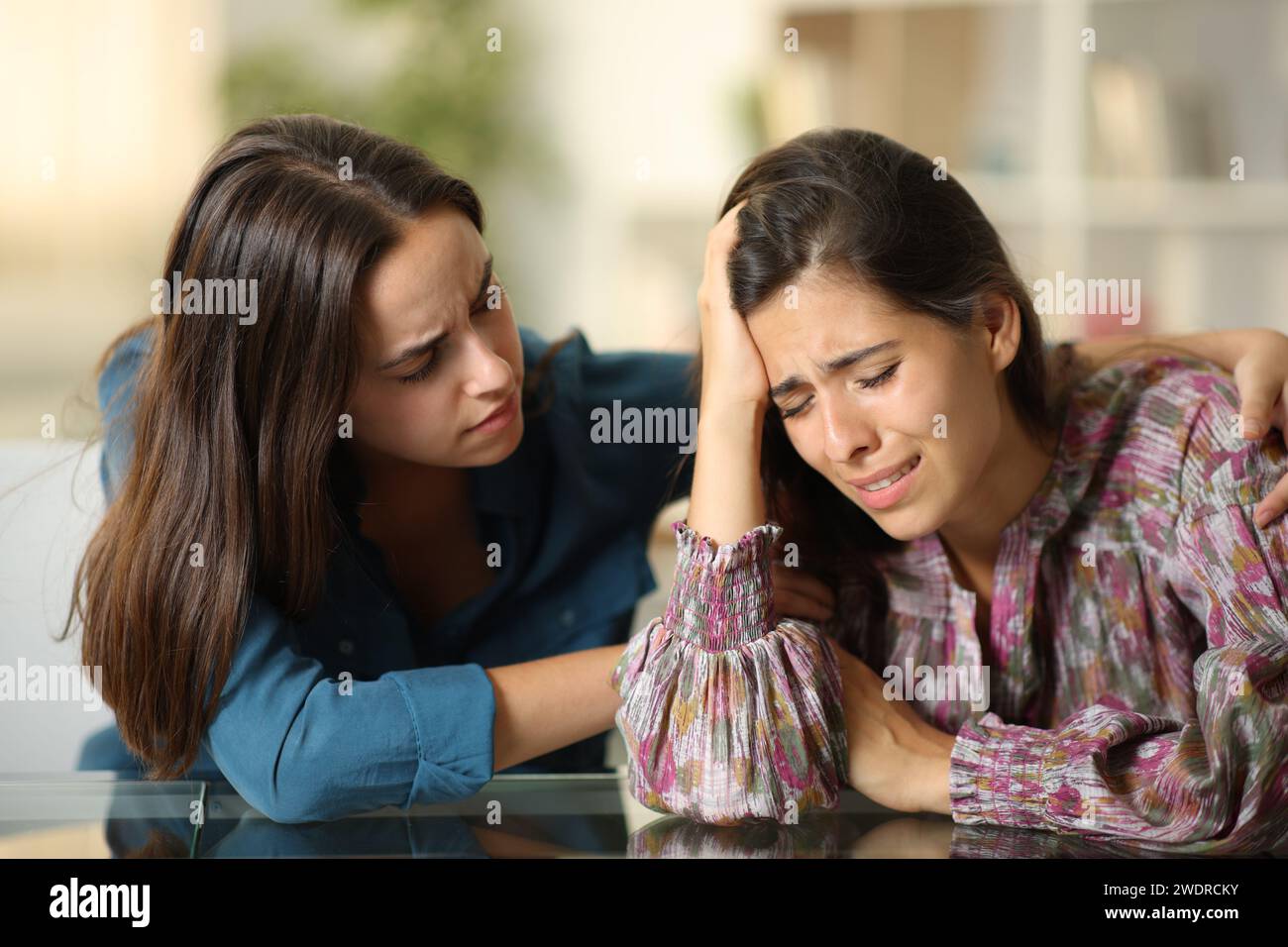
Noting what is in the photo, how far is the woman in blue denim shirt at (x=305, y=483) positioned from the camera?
0.99 meters

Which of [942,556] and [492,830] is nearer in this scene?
[492,830]

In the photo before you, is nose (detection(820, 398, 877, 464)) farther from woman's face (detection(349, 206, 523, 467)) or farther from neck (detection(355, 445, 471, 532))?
neck (detection(355, 445, 471, 532))

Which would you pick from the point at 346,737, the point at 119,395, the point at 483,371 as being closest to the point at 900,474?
the point at 483,371

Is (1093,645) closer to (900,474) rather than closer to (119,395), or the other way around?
(900,474)

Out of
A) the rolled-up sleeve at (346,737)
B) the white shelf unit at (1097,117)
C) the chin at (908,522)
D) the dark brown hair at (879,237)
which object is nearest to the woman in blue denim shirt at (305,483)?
the rolled-up sleeve at (346,737)

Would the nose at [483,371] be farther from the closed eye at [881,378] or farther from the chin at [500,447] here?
the closed eye at [881,378]

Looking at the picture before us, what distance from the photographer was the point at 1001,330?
42.3 inches

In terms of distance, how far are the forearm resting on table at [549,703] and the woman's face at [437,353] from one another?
212mm

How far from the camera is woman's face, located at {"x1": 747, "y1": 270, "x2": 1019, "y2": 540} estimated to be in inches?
39.3

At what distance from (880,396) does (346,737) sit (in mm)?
500

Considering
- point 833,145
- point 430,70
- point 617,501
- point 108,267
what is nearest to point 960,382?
point 833,145

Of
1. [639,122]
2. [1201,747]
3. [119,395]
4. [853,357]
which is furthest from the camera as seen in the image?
[639,122]

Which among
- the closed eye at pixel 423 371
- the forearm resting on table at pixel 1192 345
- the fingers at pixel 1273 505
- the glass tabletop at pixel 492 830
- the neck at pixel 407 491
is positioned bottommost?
the glass tabletop at pixel 492 830
